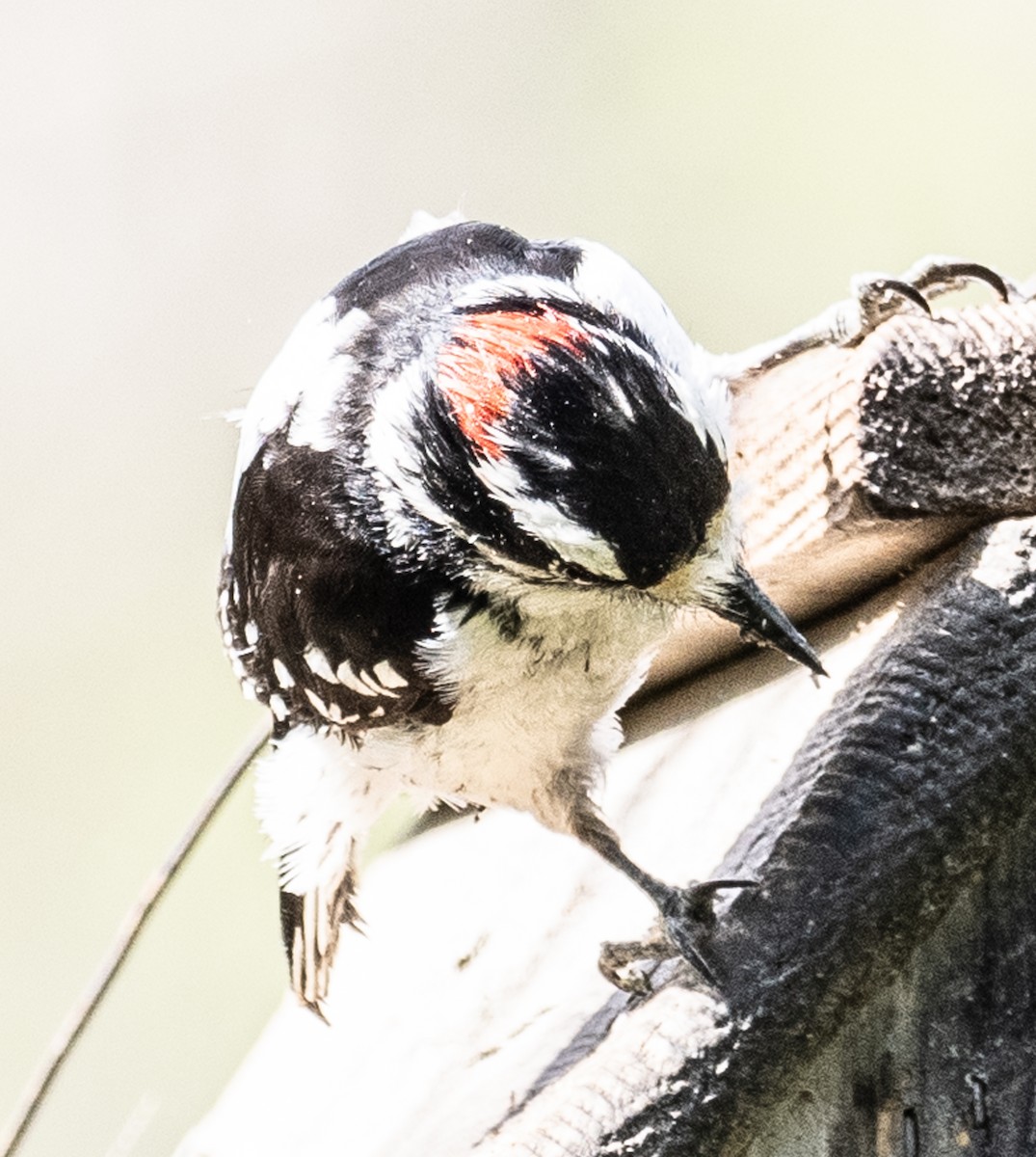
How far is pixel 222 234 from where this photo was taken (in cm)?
411

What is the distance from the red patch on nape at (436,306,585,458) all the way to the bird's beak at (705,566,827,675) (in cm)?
21

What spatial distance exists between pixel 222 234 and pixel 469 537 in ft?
9.92

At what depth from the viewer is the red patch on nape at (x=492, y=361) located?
3.99 feet

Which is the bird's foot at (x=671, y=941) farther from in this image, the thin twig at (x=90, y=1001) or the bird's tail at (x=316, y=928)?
the thin twig at (x=90, y=1001)

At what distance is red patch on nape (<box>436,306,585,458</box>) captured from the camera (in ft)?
3.99

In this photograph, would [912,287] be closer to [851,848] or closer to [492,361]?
[492,361]

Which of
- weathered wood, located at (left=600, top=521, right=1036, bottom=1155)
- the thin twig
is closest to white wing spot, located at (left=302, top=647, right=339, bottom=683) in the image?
weathered wood, located at (left=600, top=521, right=1036, bottom=1155)

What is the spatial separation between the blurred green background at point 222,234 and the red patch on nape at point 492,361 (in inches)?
65.8

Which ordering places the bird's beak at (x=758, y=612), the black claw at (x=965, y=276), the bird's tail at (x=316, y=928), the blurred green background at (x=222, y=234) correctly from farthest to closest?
the blurred green background at (x=222, y=234)
the bird's tail at (x=316, y=928)
the black claw at (x=965, y=276)
the bird's beak at (x=758, y=612)

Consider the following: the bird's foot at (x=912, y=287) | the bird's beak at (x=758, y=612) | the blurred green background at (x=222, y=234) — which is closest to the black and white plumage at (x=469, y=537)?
the bird's beak at (x=758, y=612)

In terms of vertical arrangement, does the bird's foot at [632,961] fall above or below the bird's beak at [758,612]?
below

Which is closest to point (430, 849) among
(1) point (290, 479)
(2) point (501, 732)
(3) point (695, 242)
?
(2) point (501, 732)

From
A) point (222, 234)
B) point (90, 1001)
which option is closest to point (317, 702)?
point (90, 1001)

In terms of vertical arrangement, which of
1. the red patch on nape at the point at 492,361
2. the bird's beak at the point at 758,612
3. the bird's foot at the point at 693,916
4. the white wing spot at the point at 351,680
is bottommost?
the bird's foot at the point at 693,916
